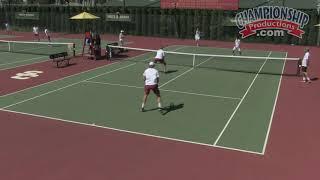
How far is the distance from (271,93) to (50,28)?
37.9 m

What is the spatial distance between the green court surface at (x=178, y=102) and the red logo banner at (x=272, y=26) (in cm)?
1420

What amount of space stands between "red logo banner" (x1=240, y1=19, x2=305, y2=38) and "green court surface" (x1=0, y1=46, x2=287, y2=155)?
14.2m

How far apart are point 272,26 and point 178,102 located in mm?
24915

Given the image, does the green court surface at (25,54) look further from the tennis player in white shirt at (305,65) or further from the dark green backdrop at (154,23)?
the tennis player in white shirt at (305,65)

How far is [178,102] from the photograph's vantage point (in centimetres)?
1619

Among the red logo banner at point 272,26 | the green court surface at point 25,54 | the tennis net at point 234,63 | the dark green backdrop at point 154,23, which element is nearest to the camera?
the tennis net at point 234,63

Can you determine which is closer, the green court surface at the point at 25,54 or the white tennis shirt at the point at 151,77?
the white tennis shirt at the point at 151,77

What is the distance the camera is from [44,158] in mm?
10445

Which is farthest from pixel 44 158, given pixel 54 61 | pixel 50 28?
pixel 50 28

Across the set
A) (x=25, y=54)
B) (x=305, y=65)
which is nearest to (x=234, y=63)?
(x=305, y=65)

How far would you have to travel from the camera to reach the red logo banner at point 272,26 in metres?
37.2

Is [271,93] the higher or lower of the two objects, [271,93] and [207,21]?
the lower

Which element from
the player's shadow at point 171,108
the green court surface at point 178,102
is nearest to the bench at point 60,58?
the green court surface at point 178,102

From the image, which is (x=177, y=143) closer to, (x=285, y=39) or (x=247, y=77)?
(x=247, y=77)
